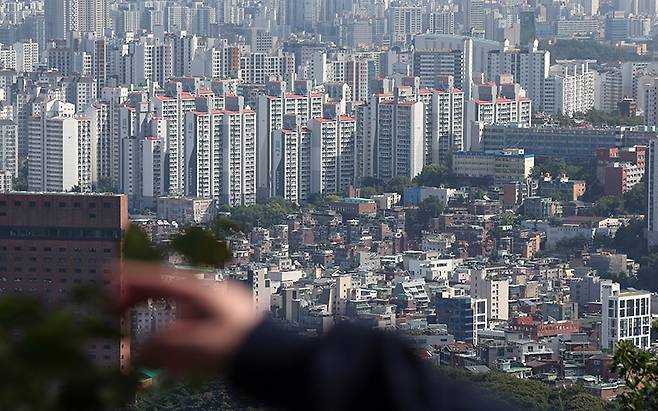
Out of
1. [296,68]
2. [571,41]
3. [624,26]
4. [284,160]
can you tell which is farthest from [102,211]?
[624,26]

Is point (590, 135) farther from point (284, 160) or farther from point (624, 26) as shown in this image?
point (624, 26)

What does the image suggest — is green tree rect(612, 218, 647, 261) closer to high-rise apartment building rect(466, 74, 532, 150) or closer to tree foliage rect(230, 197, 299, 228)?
tree foliage rect(230, 197, 299, 228)

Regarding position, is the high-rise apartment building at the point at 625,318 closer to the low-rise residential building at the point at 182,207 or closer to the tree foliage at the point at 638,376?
the low-rise residential building at the point at 182,207

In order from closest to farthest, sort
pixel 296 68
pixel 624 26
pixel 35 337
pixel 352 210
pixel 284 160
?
pixel 35 337 < pixel 352 210 < pixel 284 160 < pixel 296 68 < pixel 624 26

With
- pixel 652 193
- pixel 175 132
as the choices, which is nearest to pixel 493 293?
pixel 652 193

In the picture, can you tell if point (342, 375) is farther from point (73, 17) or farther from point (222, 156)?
point (73, 17)

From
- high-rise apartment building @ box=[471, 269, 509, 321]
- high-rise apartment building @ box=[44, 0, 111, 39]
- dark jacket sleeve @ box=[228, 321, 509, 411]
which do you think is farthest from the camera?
high-rise apartment building @ box=[44, 0, 111, 39]

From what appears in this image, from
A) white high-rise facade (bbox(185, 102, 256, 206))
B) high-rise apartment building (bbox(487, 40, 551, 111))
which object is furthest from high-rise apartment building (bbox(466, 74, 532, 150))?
white high-rise facade (bbox(185, 102, 256, 206))
